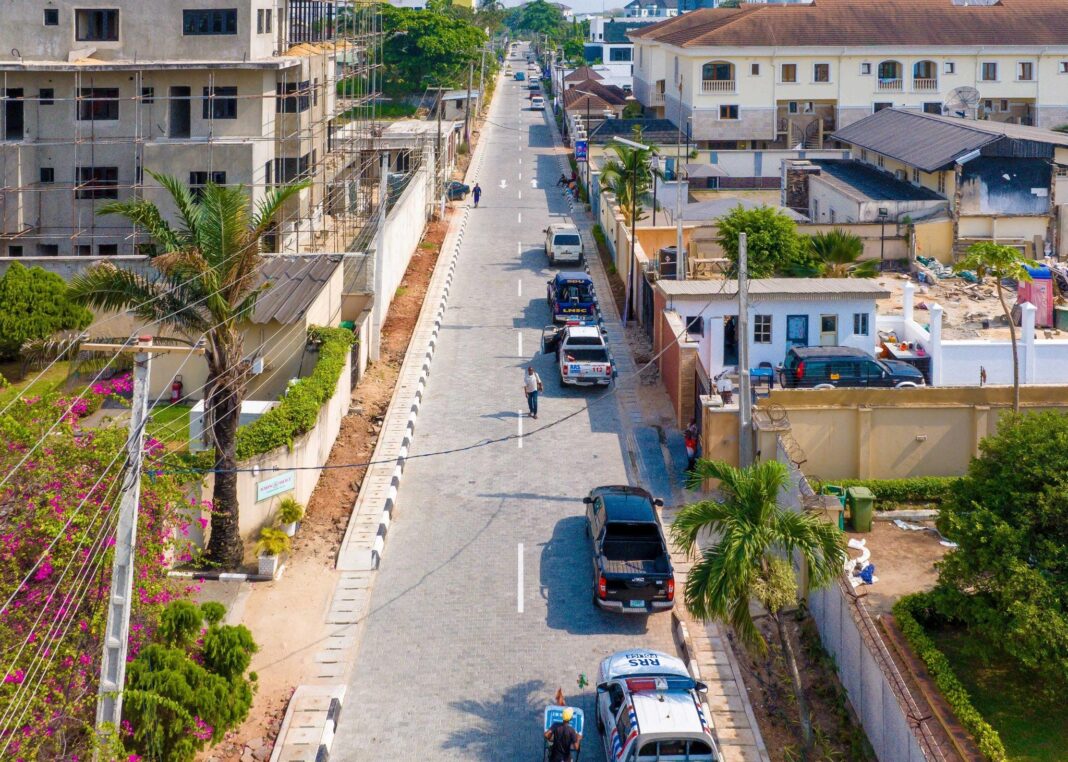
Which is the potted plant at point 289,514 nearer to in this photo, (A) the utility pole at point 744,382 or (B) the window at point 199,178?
(A) the utility pole at point 744,382

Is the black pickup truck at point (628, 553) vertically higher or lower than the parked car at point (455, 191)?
lower

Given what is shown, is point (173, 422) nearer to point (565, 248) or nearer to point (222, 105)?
point (222, 105)

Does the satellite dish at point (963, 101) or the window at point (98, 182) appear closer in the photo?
the window at point (98, 182)

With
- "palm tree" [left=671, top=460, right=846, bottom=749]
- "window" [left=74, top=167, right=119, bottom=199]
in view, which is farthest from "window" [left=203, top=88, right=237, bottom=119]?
"palm tree" [left=671, top=460, right=846, bottom=749]

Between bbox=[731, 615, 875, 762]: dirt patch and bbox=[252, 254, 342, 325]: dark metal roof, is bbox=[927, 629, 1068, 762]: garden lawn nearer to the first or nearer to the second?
bbox=[731, 615, 875, 762]: dirt patch

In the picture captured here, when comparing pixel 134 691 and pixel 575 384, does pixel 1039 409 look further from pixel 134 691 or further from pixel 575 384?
pixel 134 691

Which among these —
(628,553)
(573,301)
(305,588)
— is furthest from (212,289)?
(573,301)

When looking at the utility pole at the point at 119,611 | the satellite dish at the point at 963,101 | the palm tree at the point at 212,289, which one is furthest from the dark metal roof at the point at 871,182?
the utility pole at the point at 119,611
